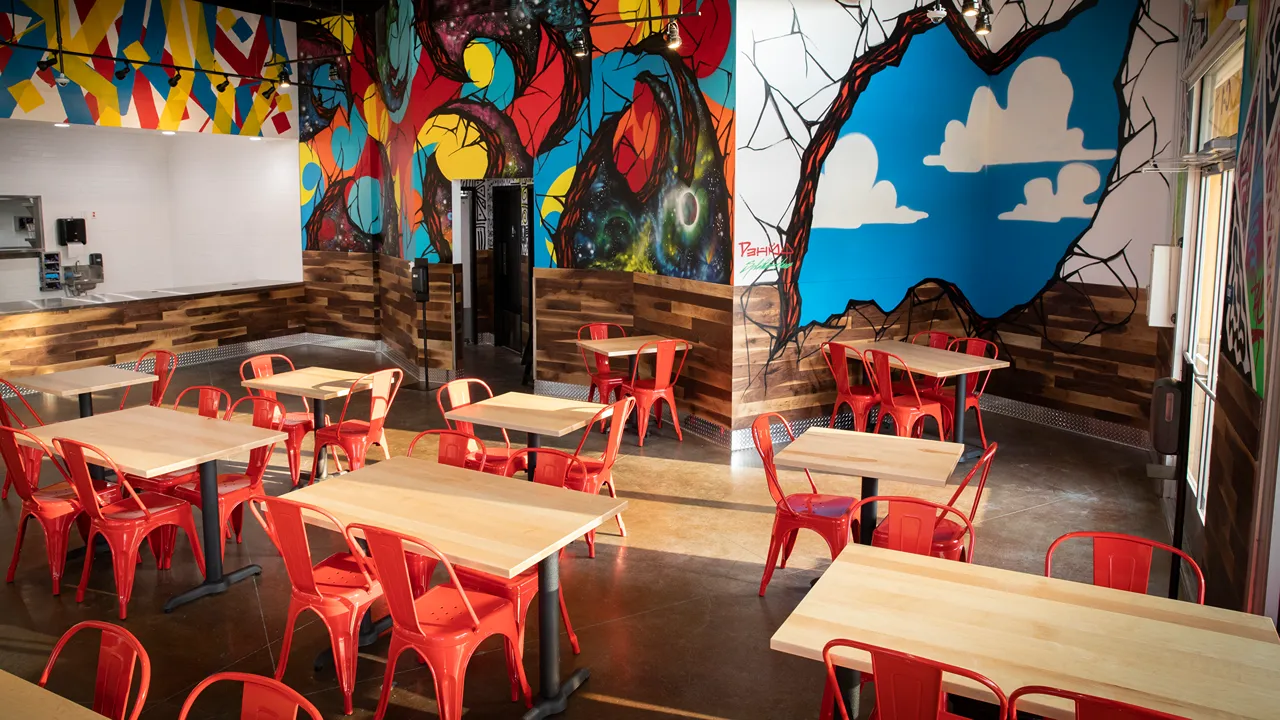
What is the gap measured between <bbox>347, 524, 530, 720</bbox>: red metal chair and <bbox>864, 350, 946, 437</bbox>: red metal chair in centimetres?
412

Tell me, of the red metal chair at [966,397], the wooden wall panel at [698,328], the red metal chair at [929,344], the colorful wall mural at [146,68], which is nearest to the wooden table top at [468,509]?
the wooden wall panel at [698,328]

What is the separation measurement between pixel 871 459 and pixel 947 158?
4889 millimetres

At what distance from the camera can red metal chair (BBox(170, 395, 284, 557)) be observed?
5098 millimetres

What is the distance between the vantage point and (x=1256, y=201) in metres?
3.79

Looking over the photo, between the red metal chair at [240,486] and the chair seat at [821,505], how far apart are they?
9.10 feet

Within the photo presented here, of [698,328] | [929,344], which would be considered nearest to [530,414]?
[698,328]

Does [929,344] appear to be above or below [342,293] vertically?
below

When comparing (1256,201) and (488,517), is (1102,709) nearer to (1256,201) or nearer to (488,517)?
(488,517)

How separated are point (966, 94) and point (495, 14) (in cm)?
456

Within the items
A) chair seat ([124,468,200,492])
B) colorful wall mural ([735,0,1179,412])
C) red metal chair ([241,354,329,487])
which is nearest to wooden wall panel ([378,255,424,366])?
red metal chair ([241,354,329,487])

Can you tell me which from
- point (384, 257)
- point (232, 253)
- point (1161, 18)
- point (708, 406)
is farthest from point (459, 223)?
point (1161, 18)

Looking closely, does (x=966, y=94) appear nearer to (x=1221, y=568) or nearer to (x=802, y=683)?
(x=1221, y=568)

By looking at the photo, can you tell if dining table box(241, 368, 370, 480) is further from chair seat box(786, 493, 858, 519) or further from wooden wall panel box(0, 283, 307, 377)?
wooden wall panel box(0, 283, 307, 377)

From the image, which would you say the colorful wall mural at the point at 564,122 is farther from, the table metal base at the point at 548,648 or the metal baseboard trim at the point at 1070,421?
the table metal base at the point at 548,648
